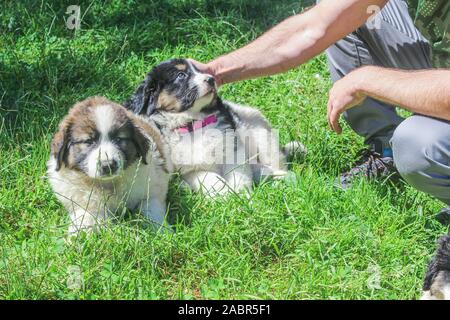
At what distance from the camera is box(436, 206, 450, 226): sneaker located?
4117mm

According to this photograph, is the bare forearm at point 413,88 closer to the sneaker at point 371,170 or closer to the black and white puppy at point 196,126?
the sneaker at point 371,170

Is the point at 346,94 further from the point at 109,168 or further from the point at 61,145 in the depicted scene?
the point at 61,145

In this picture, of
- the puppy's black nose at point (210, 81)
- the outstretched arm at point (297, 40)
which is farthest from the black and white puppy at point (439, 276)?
the puppy's black nose at point (210, 81)

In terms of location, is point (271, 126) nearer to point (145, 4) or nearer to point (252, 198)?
point (252, 198)

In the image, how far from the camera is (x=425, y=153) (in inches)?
143

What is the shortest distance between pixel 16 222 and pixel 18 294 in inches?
34.8

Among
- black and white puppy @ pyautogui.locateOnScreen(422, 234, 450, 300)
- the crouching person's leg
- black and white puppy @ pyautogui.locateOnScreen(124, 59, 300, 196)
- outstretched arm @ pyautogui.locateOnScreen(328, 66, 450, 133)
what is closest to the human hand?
outstretched arm @ pyautogui.locateOnScreen(328, 66, 450, 133)

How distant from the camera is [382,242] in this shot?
3861 mm

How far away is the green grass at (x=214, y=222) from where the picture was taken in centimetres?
350

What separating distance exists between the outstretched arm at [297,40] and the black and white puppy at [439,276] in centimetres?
138

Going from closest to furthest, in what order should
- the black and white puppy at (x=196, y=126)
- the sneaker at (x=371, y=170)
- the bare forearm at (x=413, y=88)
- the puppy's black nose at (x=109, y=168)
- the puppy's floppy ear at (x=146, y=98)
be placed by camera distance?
the bare forearm at (x=413, y=88), the puppy's black nose at (x=109, y=168), the sneaker at (x=371, y=170), the black and white puppy at (x=196, y=126), the puppy's floppy ear at (x=146, y=98)

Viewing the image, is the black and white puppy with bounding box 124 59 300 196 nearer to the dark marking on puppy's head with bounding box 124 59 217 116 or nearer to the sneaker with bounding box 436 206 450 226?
the dark marking on puppy's head with bounding box 124 59 217 116

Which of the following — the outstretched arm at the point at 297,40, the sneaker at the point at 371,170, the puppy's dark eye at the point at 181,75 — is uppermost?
the outstretched arm at the point at 297,40
